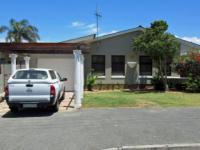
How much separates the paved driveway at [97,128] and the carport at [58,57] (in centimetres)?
212

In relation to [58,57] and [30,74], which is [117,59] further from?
[30,74]

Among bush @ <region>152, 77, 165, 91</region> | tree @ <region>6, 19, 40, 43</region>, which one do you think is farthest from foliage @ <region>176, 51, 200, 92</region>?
tree @ <region>6, 19, 40, 43</region>

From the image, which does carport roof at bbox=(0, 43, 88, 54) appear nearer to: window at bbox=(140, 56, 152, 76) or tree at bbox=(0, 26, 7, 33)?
window at bbox=(140, 56, 152, 76)

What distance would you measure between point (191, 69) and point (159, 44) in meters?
2.83

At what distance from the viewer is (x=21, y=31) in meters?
48.4

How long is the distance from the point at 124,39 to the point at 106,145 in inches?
748

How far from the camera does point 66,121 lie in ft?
37.5

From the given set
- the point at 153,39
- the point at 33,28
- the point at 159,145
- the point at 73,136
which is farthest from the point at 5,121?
the point at 33,28

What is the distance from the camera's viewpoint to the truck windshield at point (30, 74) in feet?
44.0

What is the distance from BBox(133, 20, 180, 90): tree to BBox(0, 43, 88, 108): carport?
5.13 meters

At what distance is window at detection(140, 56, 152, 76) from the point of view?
26.9 meters

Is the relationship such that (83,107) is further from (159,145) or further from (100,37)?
(100,37)

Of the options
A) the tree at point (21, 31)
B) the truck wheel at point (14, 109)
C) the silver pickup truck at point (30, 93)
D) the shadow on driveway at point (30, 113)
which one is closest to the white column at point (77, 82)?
the shadow on driveway at point (30, 113)

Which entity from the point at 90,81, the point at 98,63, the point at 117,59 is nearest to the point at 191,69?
the point at 117,59
